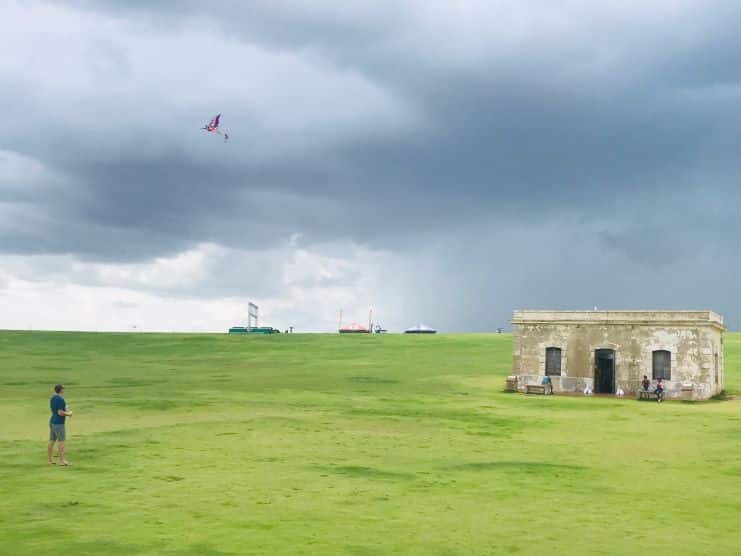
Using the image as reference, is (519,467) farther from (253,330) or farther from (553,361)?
(253,330)

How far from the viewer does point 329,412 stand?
123ft

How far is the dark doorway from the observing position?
52938 millimetres

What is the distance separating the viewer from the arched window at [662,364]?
50969mm

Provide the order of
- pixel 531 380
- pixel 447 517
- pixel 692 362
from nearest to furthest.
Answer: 1. pixel 447 517
2. pixel 692 362
3. pixel 531 380

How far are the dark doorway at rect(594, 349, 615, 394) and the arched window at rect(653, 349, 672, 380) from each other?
275cm

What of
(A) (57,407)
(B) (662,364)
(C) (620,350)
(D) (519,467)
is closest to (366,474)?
(D) (519,467)

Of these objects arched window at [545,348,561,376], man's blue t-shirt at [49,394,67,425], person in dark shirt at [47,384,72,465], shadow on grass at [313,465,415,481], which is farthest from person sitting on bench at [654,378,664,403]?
man's blue t-shirt at [49,394,67,425]

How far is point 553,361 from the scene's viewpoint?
178 feet

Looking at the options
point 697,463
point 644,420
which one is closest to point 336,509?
point 697,463

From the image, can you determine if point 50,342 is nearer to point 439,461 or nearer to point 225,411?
point 225,411

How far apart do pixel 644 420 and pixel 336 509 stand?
24.4 meters

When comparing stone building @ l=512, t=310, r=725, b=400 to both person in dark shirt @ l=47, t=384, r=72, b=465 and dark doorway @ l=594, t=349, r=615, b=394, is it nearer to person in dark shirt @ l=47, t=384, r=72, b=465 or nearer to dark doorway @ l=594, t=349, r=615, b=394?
dark doorway @ l=594, t=349, r=615, b=394

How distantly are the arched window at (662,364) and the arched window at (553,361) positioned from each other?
607 cm

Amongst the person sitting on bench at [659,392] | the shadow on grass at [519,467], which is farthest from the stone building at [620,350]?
the shadow on grass at [519,467]
